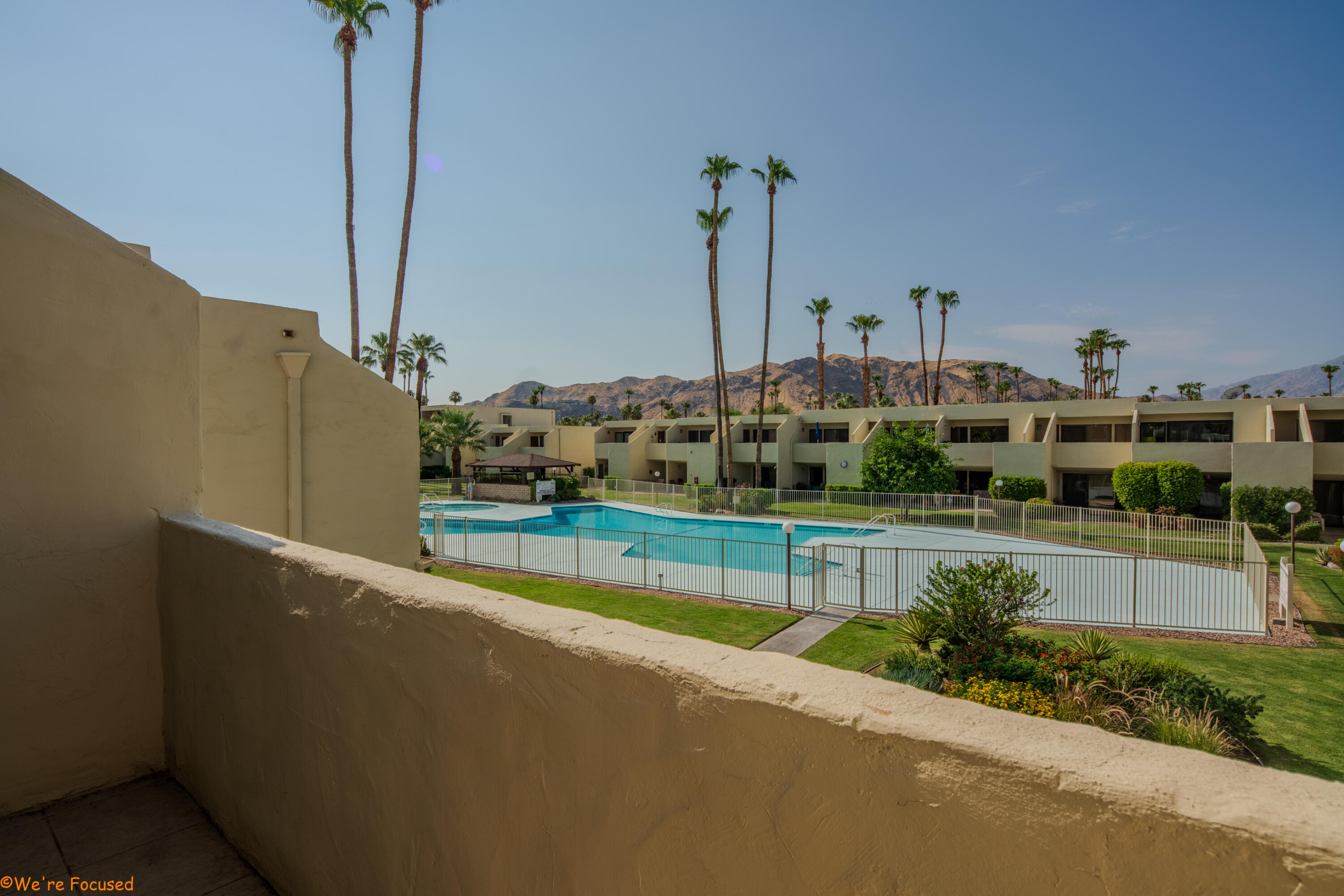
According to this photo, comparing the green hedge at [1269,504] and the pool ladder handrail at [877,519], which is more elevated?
the green hedge at [1269,504]

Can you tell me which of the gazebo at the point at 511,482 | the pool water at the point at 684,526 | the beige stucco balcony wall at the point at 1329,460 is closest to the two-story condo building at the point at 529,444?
the gazebo at the point at 511,482

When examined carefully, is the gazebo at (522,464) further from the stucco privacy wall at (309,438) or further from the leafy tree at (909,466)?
the stucco privacy wall at (309,438)

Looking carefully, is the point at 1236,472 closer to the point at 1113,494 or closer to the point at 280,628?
the point at 1113,494

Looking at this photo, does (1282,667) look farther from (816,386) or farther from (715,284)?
(816,386)

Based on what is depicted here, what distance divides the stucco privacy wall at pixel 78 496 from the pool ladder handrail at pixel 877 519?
23815 mm

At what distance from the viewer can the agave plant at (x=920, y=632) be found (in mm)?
10773

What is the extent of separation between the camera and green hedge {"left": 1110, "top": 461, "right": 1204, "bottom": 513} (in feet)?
88.5

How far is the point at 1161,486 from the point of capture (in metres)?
27.4

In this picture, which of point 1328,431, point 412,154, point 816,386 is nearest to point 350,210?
point 412,154

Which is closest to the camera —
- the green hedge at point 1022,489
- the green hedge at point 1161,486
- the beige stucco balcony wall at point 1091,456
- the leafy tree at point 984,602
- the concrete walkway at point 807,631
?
the leafy tree at point 984,602

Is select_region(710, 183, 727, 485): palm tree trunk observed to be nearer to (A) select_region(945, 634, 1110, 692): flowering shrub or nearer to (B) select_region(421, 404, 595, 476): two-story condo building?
(B) select_region(421, 404, 595, 476): two-story condo building

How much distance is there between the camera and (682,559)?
17.4m

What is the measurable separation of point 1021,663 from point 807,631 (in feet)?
13.1

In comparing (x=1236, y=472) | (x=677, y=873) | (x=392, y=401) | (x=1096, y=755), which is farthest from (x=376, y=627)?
(x=1236, y=472)
